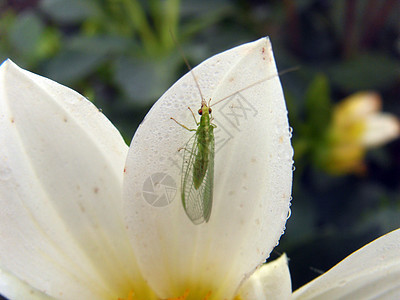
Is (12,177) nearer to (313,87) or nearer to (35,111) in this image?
(35,111)


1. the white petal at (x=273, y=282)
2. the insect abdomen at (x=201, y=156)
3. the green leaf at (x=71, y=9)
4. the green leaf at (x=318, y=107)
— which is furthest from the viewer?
the green leaf at (x=71, y=9)

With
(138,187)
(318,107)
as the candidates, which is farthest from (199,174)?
(318,107)

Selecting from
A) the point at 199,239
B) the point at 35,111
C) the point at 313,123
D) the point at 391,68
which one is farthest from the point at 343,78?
the point at 35,111

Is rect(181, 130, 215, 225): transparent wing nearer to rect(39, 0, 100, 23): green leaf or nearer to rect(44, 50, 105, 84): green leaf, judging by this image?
rect(44, 50, 105, 84): green leaf

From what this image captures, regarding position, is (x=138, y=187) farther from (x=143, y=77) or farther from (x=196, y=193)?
(x=143, y=77)

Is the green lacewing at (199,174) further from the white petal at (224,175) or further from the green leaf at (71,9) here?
the green leaf at (71,9)

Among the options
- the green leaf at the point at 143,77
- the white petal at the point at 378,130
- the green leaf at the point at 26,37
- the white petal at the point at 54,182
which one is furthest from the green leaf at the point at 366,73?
the white petal at the point at 54,182

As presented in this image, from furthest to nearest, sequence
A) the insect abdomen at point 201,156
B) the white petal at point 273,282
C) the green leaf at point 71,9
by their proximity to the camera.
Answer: the green leaf at point 71,9, the insect abdomen at point 201,156, the white petal at point 273,282
